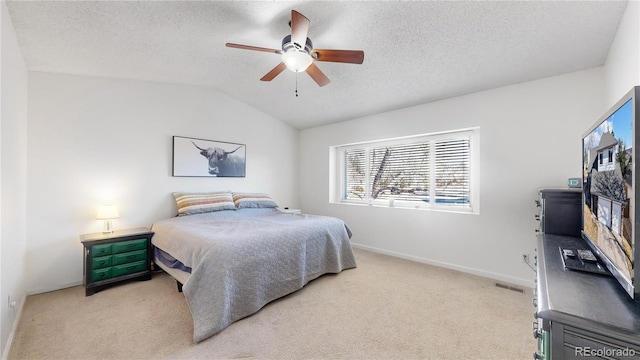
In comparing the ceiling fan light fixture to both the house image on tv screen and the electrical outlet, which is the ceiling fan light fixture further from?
the electrical outlet

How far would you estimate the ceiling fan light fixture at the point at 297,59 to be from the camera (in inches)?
79.5

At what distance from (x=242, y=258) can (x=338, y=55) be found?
183cm

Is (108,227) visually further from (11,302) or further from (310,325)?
(310,325)

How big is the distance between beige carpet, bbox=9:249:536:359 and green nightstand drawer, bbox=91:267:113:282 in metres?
0.16

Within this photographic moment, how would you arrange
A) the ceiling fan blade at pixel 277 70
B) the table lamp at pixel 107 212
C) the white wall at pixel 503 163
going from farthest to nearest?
the table lamp at pixel 107 212 < the white wall at pixel 503 163 < the ceiling fan blade at pixel 277 70

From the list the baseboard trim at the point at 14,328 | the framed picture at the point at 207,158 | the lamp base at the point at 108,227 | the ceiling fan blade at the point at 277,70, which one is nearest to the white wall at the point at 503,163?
the ceiling fan blade at the point at 277,70

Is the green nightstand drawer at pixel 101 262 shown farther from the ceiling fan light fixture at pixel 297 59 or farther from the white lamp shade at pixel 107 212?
the ceiling fan light fixture at pixel 297 59

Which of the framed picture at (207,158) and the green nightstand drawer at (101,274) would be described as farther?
the framed picture at (207,158)

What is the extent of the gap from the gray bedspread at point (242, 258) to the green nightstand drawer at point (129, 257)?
19 centimetres

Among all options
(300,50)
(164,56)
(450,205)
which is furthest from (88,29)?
(450,205)

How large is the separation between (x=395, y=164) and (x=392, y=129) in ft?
1.83

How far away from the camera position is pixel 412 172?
3.77 m

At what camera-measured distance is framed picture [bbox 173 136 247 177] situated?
3553 millimetres

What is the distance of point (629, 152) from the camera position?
2.64 feet
